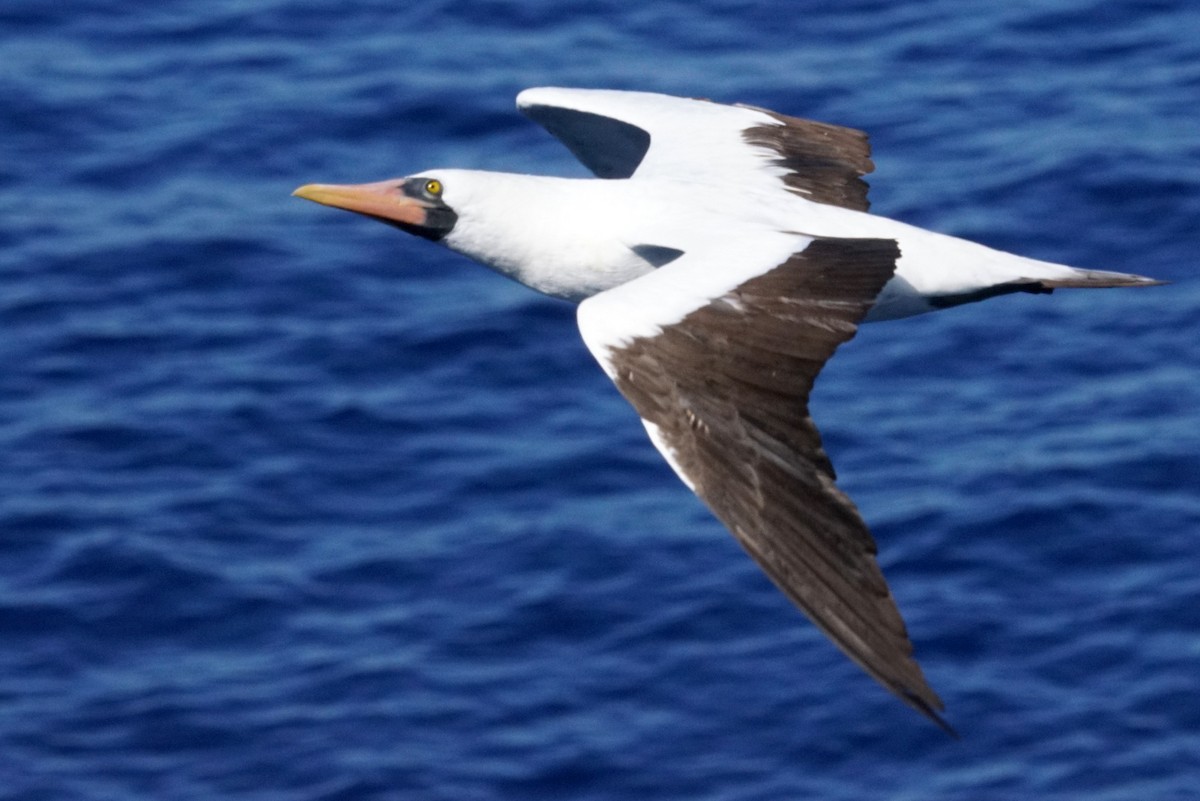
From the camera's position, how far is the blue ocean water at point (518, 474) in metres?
13.9

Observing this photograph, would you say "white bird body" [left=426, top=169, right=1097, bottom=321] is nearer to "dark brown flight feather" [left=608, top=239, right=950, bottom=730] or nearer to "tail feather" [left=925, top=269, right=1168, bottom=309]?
"tail feather" [left=925, top=269, right=1168, bottom=309]

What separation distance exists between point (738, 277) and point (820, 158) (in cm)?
265

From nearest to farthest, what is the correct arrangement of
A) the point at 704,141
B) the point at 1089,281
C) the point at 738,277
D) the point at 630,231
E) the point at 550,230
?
the point at 738,277
the point at 630,231
the point at 550,230
the point at 1089,281
the point at 704,141

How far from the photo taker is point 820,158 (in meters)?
11.7

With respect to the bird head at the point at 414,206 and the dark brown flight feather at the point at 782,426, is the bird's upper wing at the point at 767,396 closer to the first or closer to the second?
the dark brown flight feather at the point at 782,426

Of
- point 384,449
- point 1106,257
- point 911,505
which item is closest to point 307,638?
point 384,449

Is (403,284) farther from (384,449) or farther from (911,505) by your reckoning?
(911,505)

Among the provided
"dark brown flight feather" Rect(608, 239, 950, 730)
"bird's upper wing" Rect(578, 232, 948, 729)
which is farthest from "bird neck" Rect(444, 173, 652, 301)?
"dark brown flight feather" Rect(608, 239, 950, 730)

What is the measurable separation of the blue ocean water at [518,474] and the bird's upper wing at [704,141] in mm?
3413

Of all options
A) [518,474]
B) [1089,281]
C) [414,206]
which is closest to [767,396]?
[1089,281]

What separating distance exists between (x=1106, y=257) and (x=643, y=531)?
13.2 feet

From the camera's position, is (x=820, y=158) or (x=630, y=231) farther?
(x=820, y=158)

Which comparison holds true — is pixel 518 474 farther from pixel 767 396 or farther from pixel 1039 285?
pixel 767 396

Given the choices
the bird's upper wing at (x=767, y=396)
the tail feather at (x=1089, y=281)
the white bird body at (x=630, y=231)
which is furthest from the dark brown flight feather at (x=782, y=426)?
the tail feather at (x=1089, y=281)
